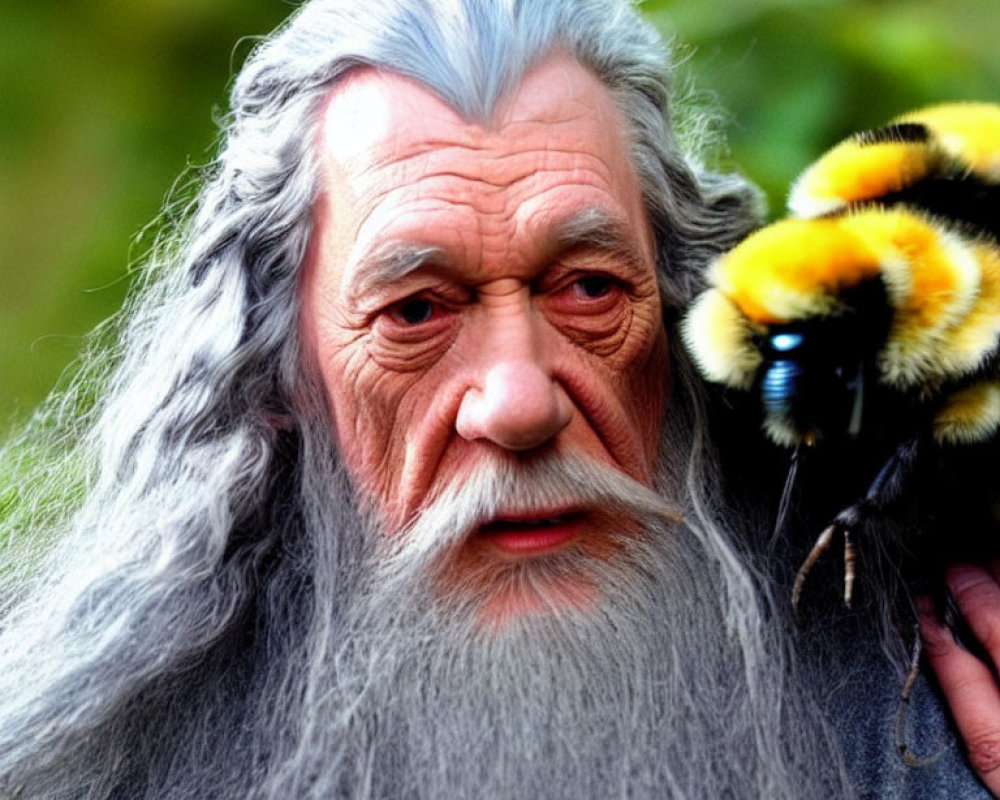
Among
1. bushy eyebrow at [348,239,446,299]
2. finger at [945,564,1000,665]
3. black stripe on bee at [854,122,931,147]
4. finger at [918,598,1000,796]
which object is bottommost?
finger at [918,598,1000,796]

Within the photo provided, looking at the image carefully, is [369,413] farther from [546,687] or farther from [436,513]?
[546,687]

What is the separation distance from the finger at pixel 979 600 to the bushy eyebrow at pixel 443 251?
2.39 ft

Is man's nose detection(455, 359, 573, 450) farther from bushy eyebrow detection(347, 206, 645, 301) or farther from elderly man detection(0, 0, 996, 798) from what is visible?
bushy eyebrow detection(347, 206, 645, 301)

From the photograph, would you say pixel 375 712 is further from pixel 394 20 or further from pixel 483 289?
pixel 394 20

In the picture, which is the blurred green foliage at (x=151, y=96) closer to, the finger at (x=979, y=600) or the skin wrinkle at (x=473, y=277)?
the skin wrinkle at (x=473, y=277)

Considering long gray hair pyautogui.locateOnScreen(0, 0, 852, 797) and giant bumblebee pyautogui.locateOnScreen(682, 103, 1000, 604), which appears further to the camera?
long gray hair pyautogui.locateOnScreen(0, 0, 852, 797)

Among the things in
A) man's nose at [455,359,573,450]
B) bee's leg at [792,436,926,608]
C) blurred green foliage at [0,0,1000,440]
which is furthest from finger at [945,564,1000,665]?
blurred green foliage at [0,0,1000,440]

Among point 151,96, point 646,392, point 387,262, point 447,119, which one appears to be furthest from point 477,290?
point 151,96

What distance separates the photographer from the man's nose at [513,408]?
214 centimetres

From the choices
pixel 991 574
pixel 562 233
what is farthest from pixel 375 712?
pixel 991 574

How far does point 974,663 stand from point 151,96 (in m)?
2.38

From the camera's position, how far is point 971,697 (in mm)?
2227

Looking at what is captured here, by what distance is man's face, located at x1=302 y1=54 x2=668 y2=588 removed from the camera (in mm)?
2234

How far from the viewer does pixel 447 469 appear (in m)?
2.28
